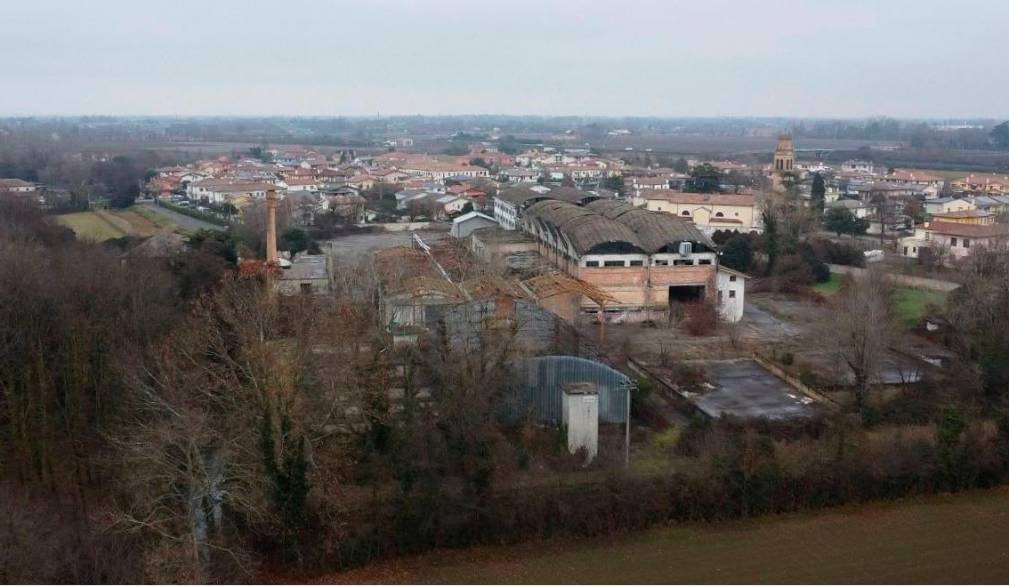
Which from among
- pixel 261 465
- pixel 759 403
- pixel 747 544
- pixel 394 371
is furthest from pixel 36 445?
pixel 759 403

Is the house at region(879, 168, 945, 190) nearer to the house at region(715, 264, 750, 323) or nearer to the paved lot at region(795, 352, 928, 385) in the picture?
the house at region(715, 264, 750, 323)

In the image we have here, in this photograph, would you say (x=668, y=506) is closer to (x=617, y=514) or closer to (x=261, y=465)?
(x=617, y=514)

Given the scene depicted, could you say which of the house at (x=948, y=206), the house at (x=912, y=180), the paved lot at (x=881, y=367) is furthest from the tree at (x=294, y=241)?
the house at (x=912, y=180)

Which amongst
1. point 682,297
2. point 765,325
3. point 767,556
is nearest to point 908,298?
point 765,325

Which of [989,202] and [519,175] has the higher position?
[519,175]

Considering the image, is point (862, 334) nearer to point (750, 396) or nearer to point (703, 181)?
point (750, 396)

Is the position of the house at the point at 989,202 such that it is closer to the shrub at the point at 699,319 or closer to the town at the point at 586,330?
the town at the point at 586,330
